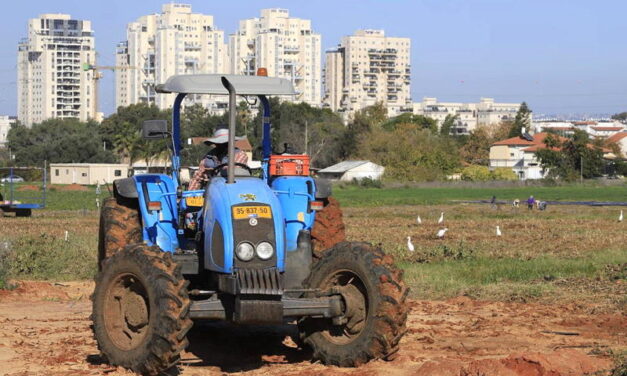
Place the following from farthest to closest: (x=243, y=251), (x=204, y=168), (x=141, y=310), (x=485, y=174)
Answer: (x=485, y=174) < (x=204, y=168) < (x=141, y=310) < (x=243, y=251)

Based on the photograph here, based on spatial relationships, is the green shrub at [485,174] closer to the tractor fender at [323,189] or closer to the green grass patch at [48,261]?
the green grass patch at [48,261]

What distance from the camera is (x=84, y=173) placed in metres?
97.2

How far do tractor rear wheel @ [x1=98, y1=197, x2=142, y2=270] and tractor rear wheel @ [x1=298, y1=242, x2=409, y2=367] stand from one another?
2.64 meters

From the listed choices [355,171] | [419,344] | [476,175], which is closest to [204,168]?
[419,344]

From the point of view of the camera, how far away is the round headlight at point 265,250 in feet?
33.1

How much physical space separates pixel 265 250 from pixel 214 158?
197 centimetres

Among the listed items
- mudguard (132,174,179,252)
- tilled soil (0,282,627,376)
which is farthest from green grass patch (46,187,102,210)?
mudguard (132,174,179,252)

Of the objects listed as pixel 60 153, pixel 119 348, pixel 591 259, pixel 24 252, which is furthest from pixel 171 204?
pixel 60 153

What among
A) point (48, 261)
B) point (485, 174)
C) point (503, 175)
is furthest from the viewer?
point (503, 175)

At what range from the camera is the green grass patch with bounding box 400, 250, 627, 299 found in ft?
54.4

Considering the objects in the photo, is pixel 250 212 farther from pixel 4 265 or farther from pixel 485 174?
pixel 485 174

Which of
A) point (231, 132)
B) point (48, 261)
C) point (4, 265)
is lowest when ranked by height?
point (48, 261)

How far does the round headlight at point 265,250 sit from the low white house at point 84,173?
83.1m

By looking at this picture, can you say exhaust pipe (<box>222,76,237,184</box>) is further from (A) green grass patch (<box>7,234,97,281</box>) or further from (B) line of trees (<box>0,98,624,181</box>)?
(B) line of trees (<box>0,98,624,181</box>)
